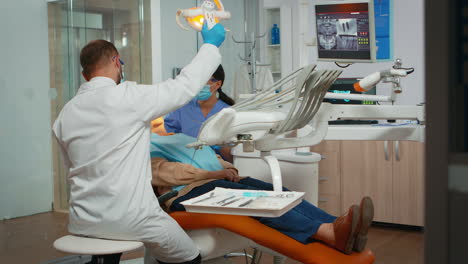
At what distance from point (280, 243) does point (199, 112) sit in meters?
1.27

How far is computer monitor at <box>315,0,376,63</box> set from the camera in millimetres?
2693

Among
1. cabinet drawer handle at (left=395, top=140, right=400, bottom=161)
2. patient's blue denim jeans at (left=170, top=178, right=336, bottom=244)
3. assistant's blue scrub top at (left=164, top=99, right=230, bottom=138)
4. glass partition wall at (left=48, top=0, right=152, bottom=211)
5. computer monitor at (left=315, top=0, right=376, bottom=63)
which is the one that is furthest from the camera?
cabinet drawer handle at (left=395, top=140, right=400, bottom=161)

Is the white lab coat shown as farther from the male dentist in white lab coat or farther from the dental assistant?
the dental assistant

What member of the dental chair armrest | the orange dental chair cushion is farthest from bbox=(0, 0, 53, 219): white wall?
the orange dental chair cushion

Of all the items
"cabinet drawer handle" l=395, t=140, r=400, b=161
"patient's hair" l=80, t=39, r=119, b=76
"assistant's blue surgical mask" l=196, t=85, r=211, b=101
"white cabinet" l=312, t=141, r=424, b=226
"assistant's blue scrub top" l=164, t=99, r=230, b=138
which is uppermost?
"patient's hair" l=80, t=39, r=119, b=76

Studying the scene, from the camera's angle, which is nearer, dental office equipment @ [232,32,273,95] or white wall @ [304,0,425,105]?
white wall @ [304,0,425,105]

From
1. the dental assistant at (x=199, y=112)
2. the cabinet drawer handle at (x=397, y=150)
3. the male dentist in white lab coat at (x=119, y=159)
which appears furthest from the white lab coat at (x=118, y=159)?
the cabinet drawer handle at (x=397, y=150)

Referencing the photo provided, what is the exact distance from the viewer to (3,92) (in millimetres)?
3207

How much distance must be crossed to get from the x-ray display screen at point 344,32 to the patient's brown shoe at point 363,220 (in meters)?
0.98

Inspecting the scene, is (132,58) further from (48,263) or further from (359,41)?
(359,41)

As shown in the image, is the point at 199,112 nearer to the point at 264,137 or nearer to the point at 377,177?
the point at 264,137

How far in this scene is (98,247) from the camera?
5.95 ft

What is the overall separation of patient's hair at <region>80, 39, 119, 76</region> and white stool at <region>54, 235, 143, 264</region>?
65 cm

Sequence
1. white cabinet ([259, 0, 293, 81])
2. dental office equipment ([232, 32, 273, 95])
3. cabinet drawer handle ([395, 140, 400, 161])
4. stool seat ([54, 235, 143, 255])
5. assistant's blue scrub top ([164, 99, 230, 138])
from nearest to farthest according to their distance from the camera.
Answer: stool seat ([54, 235, 143, 255]) → assistant's blue scrub top ([164, 99, 230, 138]) → cabinet drawer handle ([395, 140, 400, 161]) → dental office equipment ([232, 32, 273, 95]) → white cabinet ([259, 0, 293, 81])
